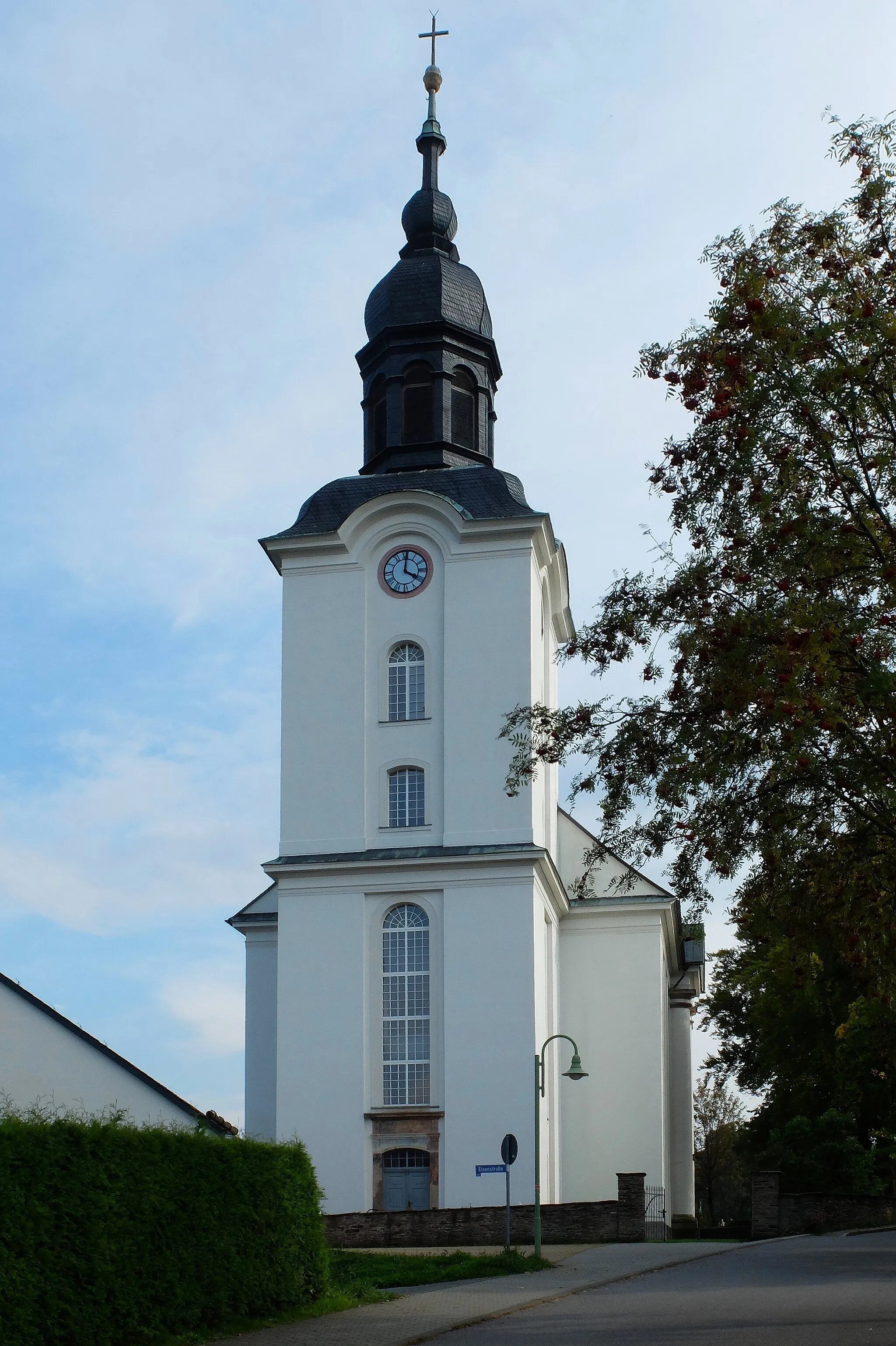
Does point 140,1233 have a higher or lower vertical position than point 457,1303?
higher

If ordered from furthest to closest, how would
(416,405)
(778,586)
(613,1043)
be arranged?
(613,1043) < (416,405) < (778,586)

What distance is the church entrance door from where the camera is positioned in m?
32.0

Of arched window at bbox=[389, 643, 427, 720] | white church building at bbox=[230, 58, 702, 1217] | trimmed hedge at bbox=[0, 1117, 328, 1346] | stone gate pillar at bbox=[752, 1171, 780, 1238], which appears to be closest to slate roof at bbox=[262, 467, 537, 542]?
white church building at bbox=[230, 58, 702, 1217]

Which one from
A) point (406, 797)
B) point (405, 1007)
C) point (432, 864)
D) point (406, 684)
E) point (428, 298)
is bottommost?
point (405, 1007)

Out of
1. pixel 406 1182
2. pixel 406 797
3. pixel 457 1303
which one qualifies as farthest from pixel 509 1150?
pixel 406 797

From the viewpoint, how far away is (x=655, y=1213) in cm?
3666

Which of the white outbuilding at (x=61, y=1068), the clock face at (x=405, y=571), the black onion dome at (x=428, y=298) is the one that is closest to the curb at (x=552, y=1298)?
the white outbuilding at (x=61, y=1068)

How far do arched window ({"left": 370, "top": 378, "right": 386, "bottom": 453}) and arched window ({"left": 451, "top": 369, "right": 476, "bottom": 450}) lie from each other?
160 cm

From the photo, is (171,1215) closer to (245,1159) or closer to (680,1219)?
(245,1159)

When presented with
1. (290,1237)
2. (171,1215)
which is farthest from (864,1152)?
(171,1215)

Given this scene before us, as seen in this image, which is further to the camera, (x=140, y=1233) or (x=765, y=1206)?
(x=765, y=1206)

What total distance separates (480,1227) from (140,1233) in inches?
663

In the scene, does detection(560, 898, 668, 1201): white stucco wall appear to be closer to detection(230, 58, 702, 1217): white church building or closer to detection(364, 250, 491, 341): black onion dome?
detection(230, 58, 702, 1217): white church building

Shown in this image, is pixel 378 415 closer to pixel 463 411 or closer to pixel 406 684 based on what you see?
pixel 463 411
